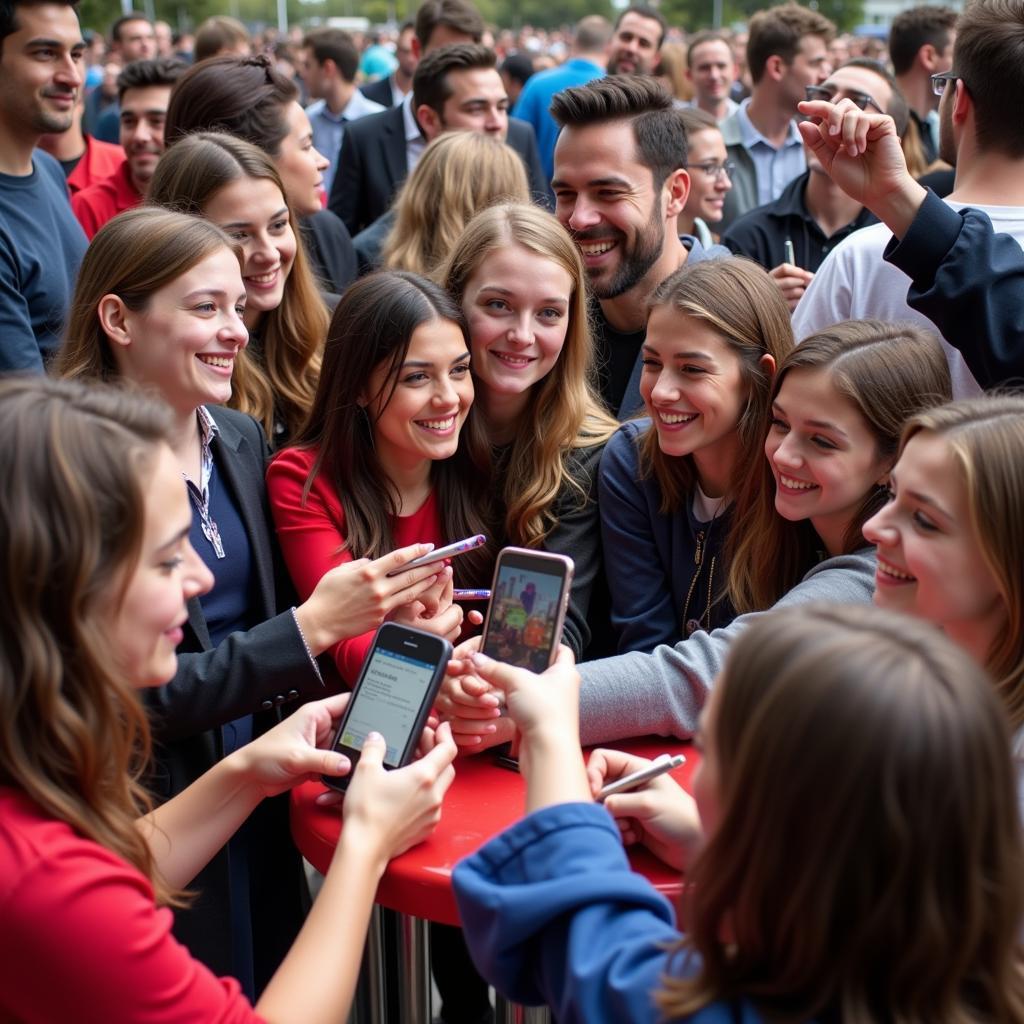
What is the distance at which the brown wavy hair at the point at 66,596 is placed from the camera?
1.67 m

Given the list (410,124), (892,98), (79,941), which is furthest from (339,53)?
(79,941)

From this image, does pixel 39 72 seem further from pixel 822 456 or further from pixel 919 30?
pixel 919 30

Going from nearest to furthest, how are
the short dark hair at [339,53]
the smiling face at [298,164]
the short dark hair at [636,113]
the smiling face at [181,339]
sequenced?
the smiling face at [181,339] → the short dark hair at [636,113] → the smiling face at [298,164] → the short dark hair at [339,53]

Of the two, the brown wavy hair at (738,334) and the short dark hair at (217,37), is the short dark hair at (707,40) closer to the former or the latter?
the short dark hair at (217,37)

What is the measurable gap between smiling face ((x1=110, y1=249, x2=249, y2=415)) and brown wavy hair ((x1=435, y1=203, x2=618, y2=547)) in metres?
0.75

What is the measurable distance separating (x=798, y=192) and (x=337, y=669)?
3.49 meters

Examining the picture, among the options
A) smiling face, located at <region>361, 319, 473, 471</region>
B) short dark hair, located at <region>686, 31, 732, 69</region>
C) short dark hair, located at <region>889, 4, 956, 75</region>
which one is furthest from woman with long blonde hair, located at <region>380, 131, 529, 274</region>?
short dark hair, located at <region>686, 31, 732, 69</region>

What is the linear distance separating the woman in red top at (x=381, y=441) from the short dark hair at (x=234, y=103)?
4.97ft

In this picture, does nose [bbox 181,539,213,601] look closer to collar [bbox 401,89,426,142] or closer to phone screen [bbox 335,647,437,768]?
phone screen [bbox 335,647,437,768]

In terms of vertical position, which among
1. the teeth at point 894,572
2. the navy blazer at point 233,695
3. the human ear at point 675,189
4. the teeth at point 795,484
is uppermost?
the human ear at point 675,189

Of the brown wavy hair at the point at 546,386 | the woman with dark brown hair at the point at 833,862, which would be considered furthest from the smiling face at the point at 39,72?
the woman with dark brown hair at the point at 833,862

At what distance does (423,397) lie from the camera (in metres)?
3.08

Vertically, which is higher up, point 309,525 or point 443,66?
point 443,66

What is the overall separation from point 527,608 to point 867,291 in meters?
1.56
